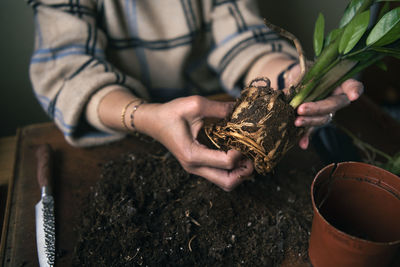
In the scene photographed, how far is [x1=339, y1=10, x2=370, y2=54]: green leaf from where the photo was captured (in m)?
0.53

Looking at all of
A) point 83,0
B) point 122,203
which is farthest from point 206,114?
point 83,0

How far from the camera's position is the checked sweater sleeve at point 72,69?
2.52 feet

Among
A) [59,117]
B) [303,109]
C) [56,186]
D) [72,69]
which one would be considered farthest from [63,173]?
[303,109]

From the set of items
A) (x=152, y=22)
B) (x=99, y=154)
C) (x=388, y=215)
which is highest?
(x=152, y=22)

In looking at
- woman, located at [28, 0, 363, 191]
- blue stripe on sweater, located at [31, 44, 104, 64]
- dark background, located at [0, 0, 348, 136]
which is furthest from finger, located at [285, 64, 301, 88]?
blue stripe on sweater, located at [31, 44, 104, 64]

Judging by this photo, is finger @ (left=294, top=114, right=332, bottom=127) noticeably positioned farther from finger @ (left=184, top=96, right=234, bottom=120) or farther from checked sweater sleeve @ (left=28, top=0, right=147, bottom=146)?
checked sweater sleeve @ (left=28, top=0, right=147, bottom=146)

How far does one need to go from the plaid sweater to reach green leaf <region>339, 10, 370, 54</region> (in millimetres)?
336

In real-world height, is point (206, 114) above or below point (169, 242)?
above

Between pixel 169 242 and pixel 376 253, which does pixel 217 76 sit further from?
pixel 376 253

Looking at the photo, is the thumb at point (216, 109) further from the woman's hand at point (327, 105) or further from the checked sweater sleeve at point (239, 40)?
the checked sweater sleeve at point (239, 40)

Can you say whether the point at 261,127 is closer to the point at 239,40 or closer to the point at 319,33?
the point at 319,33

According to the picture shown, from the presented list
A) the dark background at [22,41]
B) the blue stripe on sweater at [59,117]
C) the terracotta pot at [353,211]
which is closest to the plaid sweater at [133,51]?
the blue stripe on sweater at [59,117]

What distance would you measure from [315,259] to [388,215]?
0.15 metres

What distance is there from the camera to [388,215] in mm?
520
